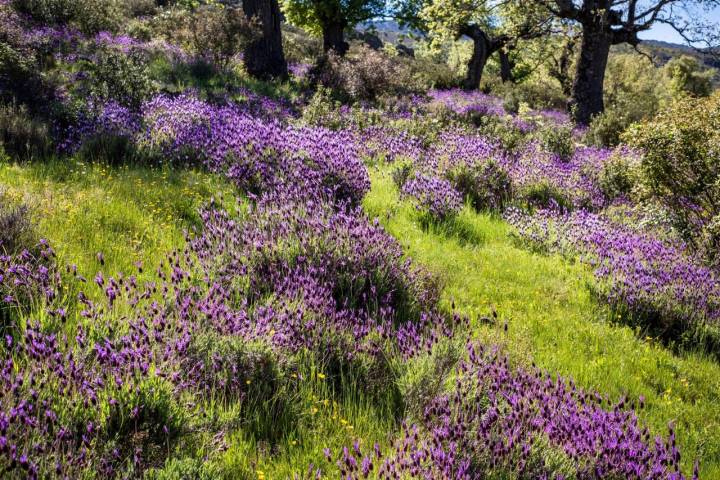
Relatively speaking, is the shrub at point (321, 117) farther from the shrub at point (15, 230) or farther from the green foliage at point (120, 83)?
the shrub at point (15, 230)

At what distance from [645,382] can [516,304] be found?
1.21 meters

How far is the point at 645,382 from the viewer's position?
3797 millimetres

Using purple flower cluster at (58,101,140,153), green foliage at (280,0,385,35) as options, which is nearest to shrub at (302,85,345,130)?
purple flower cluster at (58,101,140,153)

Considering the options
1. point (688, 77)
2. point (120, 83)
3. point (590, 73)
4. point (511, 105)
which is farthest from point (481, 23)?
point (688, 77)

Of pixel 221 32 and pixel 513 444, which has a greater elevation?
pixel 221 32

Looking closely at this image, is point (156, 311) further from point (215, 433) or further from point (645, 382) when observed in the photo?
point (645, 382)

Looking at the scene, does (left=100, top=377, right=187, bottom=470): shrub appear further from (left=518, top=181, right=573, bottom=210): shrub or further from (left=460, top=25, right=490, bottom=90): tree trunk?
(left=460, top=25, right=490, bottom=90): tree trunk

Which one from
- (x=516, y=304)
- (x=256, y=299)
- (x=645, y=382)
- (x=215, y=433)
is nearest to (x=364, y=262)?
(x=256, y=299)

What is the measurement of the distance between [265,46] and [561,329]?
1323 centimetres

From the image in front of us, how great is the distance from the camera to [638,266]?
5.32m

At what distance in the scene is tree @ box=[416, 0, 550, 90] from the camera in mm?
16859

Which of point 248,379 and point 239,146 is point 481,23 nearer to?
point 239,146

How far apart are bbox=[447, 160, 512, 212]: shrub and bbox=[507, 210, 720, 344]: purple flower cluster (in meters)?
0.55

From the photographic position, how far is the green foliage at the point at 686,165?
5.93 m
